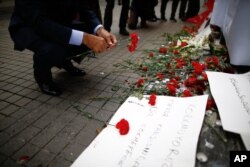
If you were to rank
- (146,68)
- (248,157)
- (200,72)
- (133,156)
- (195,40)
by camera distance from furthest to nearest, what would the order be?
1. (195,40)
2. (146,68)
3. (200,72)
4. (133,156)
5. (248,157)

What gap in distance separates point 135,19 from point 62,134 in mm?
4118

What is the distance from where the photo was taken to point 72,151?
5.02 ft

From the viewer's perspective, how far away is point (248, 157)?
4.12 ft

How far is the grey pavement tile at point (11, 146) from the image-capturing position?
1564 mm

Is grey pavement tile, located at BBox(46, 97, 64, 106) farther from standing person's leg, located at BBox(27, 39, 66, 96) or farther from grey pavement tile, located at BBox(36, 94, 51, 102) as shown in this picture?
standing person's leg, located at BBox(27, 39, 66, 96)

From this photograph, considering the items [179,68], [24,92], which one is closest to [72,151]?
[24,92]

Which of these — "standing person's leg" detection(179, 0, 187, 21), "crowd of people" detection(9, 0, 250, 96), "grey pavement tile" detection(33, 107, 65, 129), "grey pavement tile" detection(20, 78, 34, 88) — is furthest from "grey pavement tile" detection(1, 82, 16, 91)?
"standing person's leg" detection(179, 0, 187, 21)

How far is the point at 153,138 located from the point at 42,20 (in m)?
1.40

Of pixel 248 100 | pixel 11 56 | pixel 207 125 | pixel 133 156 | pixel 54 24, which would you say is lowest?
pixel 11 56

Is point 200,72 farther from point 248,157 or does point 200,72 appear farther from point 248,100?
point 248,157

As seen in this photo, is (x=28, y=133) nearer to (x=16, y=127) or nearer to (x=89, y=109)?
(x=16, y=127)

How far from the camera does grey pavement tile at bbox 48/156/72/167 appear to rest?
1.42 meters

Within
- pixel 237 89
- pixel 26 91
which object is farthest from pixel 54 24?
pixel 237 89

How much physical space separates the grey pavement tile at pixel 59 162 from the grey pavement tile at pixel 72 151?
27 millimetres
